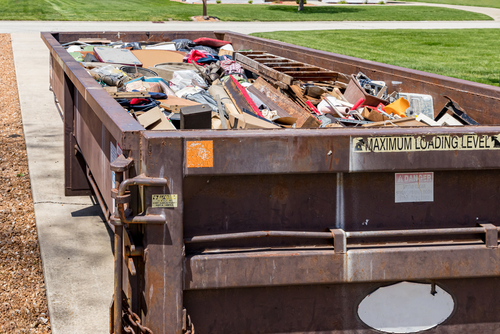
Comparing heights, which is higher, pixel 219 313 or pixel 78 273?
pixel 219 313

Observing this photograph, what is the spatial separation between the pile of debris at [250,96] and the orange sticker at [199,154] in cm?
72

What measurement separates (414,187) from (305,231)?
1.61 ft

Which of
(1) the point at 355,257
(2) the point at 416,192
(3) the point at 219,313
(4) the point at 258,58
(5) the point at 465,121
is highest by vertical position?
(4) the point at 258,58

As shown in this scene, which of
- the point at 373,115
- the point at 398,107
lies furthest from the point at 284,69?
the point at 373,115

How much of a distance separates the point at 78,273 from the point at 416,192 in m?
2.88

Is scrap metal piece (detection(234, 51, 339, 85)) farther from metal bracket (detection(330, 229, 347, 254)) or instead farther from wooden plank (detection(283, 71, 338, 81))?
metal bracket (detection(330, 229, 347, 254))

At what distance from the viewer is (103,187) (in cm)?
334

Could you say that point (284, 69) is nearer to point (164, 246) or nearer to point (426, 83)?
point (426, 83)

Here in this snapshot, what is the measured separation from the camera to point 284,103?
13.5 feet

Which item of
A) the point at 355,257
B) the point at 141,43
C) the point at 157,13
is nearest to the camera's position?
the point at 355,257

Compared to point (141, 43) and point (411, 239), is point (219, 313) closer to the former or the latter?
point (411, 239)

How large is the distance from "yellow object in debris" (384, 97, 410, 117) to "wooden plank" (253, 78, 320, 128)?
62cm

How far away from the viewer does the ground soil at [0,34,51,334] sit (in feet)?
12.1

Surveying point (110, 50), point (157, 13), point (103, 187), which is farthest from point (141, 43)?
point (157, 13)
